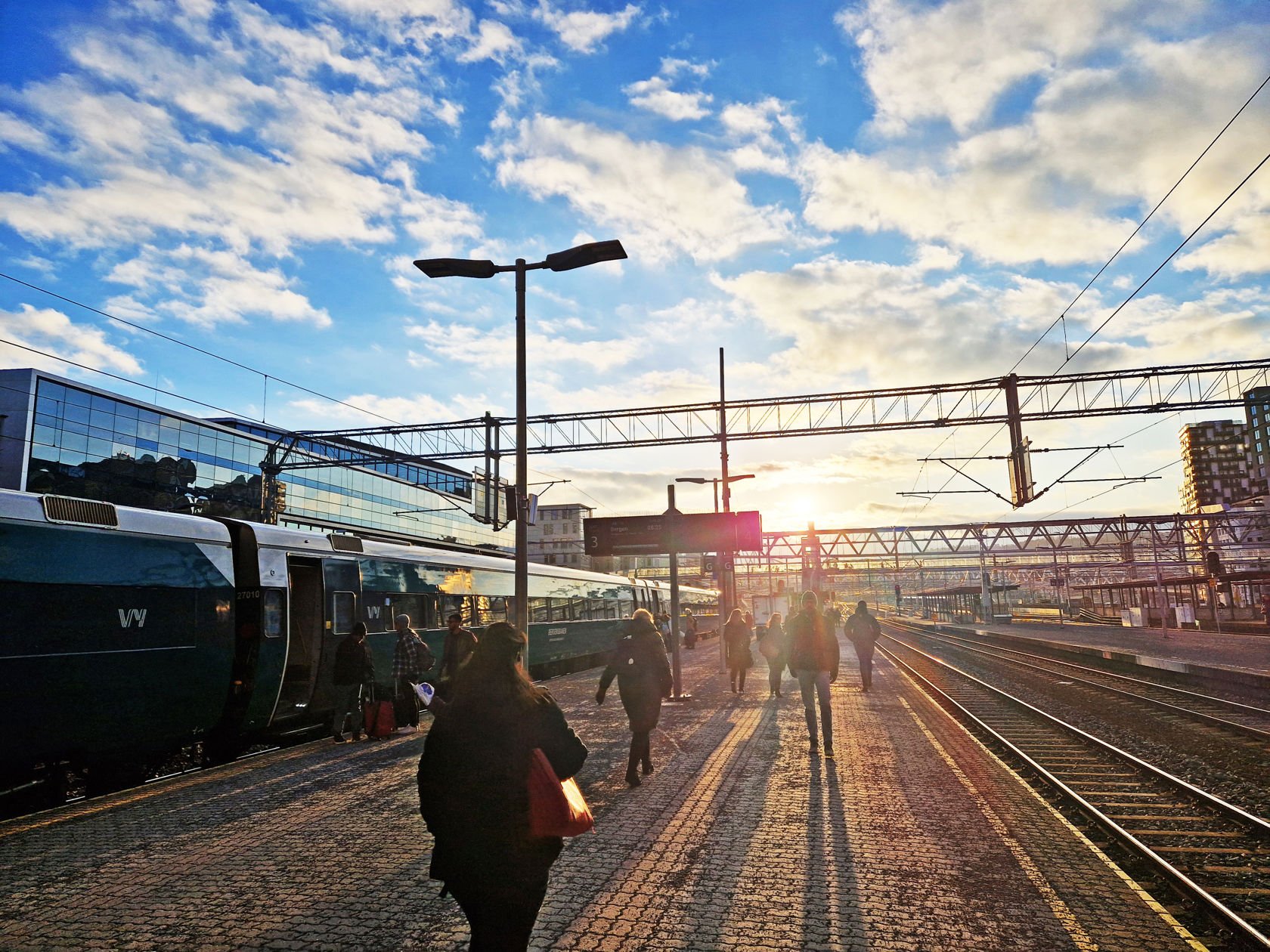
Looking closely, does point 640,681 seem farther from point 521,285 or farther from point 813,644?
point 521,285

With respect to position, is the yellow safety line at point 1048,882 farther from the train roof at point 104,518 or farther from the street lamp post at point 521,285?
the train roof at point 104,518

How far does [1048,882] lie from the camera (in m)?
4.96

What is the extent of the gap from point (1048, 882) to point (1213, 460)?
184717 mm

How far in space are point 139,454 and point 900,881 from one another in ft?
174

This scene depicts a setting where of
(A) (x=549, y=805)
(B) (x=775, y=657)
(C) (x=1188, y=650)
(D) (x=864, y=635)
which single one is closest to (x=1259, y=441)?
(C) (x=1188, y=650)

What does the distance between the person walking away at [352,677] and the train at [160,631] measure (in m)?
0.70

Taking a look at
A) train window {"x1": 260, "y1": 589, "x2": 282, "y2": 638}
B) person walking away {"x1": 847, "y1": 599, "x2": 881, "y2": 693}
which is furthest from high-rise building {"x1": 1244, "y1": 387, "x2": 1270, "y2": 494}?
train window {"x1": 260, "y1": 589, "x2": 282, "y2": 638}

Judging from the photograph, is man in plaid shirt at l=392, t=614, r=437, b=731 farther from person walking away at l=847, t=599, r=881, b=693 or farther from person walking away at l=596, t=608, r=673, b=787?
person walking away at l=847, t=599, r=881, b=693

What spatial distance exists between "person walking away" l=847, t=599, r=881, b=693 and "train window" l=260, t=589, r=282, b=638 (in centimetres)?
1018

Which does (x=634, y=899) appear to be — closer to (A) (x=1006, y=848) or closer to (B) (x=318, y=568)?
(A) (x=1006, y=848)

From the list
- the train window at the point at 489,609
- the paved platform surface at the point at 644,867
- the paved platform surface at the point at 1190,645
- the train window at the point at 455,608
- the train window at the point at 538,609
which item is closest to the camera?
the paved platform surface at the point at 644,867

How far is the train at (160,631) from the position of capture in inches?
286

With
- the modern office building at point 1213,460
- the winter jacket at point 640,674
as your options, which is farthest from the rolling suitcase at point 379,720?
the modern office building at point 1213,460

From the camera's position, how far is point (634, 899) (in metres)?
4.69
